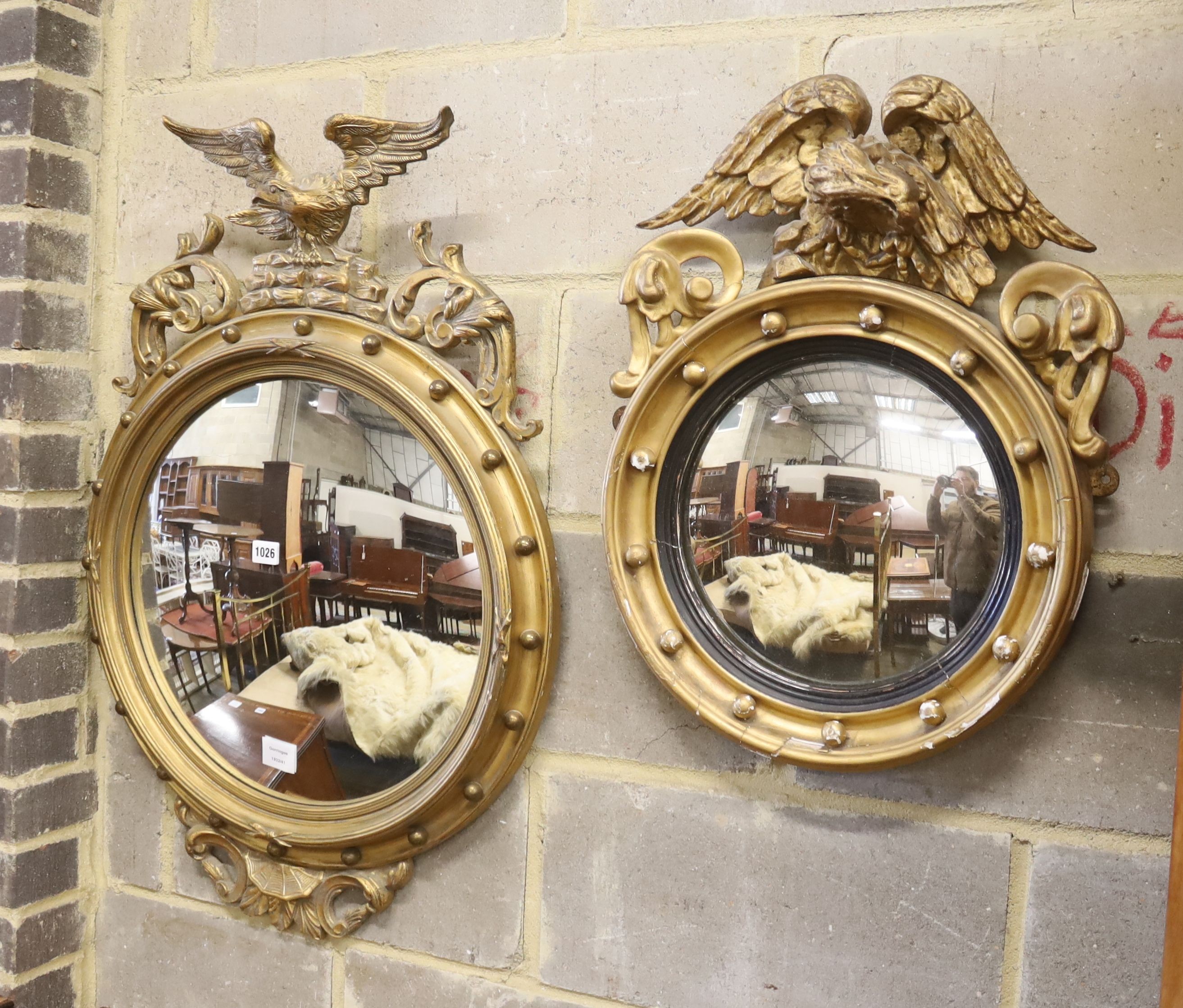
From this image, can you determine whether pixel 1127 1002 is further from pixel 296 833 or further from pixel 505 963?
pixel 296 833

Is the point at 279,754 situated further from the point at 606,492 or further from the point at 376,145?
the point at 376,145

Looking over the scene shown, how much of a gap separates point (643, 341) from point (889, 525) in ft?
0.96

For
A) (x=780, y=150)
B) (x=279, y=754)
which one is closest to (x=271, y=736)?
(x=279, y=754)

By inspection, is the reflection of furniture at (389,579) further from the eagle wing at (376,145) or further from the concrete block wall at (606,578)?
the eagle wing at (376,145)

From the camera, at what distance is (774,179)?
96 centimetres

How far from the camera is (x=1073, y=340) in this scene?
0.88m

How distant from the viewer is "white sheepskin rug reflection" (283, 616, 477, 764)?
3.64 feet

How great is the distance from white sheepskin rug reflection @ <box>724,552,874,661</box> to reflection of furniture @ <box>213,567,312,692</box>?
0.48 metres

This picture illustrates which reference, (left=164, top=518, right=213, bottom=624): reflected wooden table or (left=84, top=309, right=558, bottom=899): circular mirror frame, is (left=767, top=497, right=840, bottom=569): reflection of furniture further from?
(left=164, top=518, right=213, bottom=624): reflected wooden table

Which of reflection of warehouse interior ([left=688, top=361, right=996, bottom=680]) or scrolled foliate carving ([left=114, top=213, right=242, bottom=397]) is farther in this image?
scrolled foliate carving ([left=114, top=213, right=242, bottom=397])

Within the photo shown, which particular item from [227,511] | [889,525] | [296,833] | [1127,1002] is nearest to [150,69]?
[227,511]

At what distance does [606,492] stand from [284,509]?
381 millimetres

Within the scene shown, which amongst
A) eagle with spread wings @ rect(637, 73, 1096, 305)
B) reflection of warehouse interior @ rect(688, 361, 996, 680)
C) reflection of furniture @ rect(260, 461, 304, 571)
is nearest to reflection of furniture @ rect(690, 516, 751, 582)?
reflection of warehouse interior @ rect(688, 361, 996, 680)

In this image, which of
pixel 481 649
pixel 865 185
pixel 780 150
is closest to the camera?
pixel 865 185
